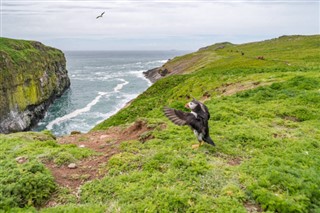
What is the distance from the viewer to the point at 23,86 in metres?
58.6

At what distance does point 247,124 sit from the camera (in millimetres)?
15656

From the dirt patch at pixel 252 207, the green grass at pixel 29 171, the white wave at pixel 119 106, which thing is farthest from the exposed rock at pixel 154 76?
the dirt patch at pixel 252 207

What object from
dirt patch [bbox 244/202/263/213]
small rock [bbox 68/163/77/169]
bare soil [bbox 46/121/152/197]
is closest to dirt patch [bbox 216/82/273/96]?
bare soil [bbox 46/121/152/197]

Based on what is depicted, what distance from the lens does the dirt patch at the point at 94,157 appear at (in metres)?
10.5

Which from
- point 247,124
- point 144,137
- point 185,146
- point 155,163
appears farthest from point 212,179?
point 247,124

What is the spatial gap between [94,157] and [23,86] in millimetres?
52850

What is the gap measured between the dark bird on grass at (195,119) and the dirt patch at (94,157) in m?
3.27

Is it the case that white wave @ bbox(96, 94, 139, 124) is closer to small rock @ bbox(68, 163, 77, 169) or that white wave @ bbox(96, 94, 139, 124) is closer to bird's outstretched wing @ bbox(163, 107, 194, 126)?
small rock @ bbox(68, 163, 77, 169)

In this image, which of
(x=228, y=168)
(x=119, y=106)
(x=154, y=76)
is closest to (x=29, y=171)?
(x=228, y=168)

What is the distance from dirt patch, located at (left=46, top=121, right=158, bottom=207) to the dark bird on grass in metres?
3.27

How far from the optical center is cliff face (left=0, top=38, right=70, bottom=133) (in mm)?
49844

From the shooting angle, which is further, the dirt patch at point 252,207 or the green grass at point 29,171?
the green grass at point 29,171

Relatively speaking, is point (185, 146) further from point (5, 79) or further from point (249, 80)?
point (5, 79)

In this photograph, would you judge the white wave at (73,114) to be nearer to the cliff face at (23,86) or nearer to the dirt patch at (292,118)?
the cliff face at (23,86)
